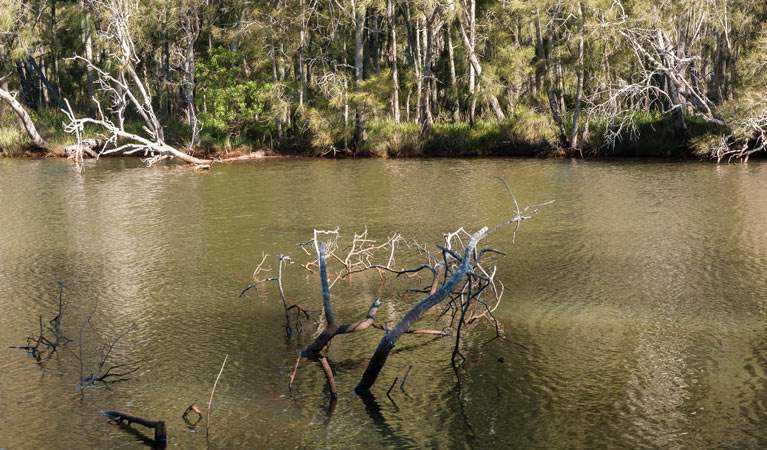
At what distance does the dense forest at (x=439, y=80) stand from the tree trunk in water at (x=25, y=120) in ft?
0.42

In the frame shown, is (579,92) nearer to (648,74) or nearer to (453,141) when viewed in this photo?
(648,74)

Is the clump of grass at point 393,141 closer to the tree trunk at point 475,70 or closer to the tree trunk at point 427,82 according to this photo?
the tree trunk at point 427,82

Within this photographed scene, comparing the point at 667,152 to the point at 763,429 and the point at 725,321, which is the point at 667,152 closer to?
the point at 725,321

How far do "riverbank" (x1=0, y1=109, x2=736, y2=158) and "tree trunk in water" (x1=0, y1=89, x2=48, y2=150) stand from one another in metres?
0.43

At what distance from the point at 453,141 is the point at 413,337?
23811 millimetres

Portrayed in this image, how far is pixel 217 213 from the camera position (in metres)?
17.7

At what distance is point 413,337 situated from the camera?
28.6 ft

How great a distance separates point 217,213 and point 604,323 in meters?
10.6

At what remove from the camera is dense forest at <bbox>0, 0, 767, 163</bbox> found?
27.2 metres

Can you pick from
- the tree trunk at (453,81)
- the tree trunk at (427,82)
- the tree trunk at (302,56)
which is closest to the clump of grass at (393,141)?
the tree trunk at (427,82)

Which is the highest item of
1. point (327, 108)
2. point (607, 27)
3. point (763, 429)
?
point (607, 27)

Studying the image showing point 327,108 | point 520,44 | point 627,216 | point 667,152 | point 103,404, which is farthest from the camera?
point 520,44

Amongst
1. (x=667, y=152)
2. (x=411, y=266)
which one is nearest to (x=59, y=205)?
(x=411, y=266)

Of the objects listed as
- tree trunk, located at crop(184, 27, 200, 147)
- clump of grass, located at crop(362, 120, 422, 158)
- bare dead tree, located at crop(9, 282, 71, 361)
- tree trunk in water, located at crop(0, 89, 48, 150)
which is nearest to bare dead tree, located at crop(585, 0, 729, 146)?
clump of grass, located at crop(362, 120, 422, 158)
